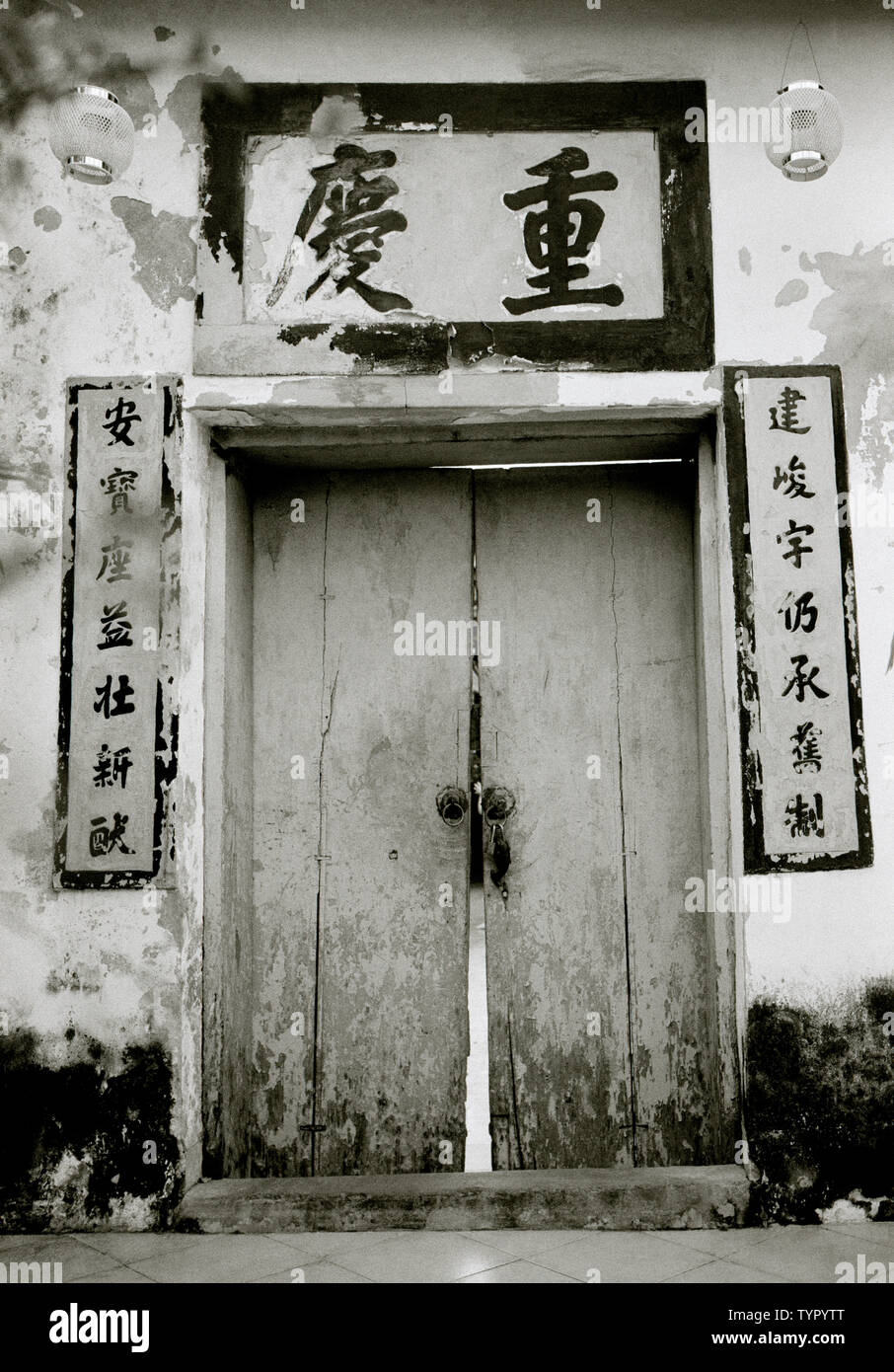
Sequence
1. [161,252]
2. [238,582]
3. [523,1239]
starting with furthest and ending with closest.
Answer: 1. [238,582]
2. [161,252]
3. [523,1239]

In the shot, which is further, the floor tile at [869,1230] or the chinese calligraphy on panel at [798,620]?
the chinese calligraphy on panel at [798,620]

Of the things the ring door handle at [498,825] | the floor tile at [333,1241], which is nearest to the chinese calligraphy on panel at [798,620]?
the ring door handle at [498,825]

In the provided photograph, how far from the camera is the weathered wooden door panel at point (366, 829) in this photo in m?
3.54

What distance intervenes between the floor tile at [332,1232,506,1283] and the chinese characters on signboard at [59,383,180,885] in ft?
4.05

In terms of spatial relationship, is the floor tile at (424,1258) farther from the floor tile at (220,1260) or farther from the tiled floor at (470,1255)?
the floor tile at (220,1260)

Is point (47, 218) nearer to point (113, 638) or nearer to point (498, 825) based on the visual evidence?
point (113, 638)

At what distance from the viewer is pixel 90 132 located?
2.90 metres

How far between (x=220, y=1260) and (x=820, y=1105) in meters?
1.76

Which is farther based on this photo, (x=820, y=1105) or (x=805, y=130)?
(x=820, y=1105)

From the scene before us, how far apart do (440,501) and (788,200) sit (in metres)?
1.47

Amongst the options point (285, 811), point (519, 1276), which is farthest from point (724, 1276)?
point (285, 811)

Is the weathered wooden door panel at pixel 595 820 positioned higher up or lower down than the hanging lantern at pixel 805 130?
lower down

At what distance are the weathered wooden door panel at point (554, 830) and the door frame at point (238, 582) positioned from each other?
0.29 meters

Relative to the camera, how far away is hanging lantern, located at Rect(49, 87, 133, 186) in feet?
Answer: 9.45
